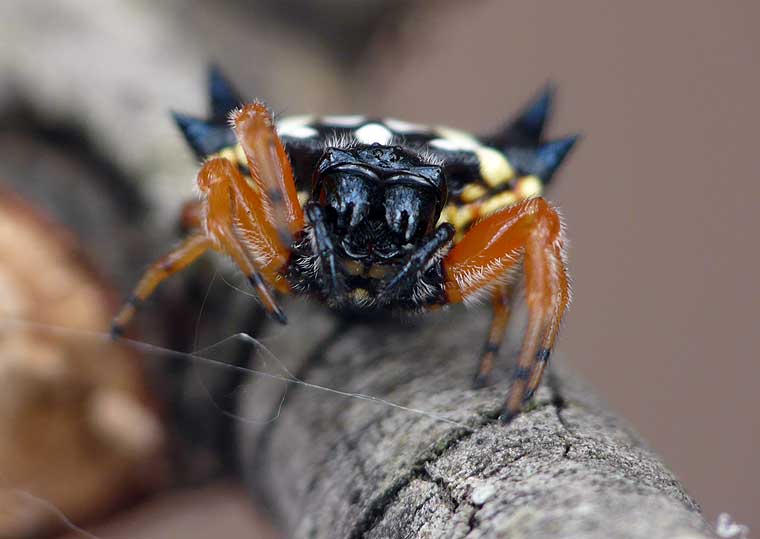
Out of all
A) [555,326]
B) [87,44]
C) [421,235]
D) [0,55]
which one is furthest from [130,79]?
[555,326]

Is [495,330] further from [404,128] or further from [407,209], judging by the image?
[404,128]

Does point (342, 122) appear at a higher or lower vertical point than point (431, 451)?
higher

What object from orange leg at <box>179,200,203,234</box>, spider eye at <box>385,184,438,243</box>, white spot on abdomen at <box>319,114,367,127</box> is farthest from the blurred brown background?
spider eye at <box>385,184,438,243</box>

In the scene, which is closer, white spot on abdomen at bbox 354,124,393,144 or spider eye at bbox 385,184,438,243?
spider eye at bbox 385,184,438,243

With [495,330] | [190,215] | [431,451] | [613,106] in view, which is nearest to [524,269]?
[495,330]

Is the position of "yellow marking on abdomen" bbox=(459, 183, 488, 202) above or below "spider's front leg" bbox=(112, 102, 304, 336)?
below

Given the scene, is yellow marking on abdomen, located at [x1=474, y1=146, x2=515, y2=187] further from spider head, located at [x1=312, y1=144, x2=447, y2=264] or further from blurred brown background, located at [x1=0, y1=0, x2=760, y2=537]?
blurred brown background, located at [x1=0, y1=0, x2=760, y2=537]

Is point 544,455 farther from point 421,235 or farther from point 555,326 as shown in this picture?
point 421,235

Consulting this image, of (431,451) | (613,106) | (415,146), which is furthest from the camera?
(613,106)
